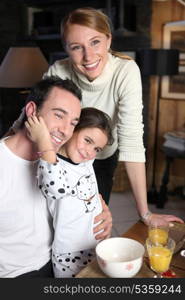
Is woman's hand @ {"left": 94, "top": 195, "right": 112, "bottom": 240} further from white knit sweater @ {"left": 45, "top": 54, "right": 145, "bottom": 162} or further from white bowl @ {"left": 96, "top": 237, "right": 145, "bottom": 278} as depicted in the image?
white knit sweater @ {"left": 45, "top": 54, "right": 145, "bottom": 162}

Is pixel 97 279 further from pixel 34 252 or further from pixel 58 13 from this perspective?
pixel 58 13

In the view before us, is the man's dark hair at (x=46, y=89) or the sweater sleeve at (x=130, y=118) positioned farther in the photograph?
the sweater sleeve at (x=130, y=118)

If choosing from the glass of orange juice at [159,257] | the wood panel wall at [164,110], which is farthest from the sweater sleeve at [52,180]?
the wood panel wall at [164,110]

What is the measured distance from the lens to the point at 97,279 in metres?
1.02

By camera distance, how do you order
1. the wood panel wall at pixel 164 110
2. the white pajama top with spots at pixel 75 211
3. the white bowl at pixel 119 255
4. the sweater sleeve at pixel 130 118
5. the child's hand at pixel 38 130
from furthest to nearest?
the wood panel wall at pixel 164 110
the sweater sleeve at pixel 130 118
the white pajama top with spots at pixel 75 211
the child's hand at pixel 38 130
the white bowl at pixel 119 255

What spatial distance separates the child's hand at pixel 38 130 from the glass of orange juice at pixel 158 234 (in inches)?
18.3

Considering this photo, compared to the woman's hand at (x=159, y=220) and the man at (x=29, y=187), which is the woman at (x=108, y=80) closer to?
the woman's hand at (x=159, y=220)

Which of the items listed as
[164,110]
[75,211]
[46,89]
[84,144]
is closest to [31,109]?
[46,89]

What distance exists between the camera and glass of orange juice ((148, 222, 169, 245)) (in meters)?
1.19

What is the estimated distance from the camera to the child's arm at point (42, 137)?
3.56 ft

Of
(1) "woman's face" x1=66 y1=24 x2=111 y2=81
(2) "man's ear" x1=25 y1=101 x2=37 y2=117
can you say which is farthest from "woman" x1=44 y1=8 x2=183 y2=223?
(2) "man's ear" x1=25 y1=101 x2=37 y2=117

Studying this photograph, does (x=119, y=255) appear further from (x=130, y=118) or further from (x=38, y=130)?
(x=130, y=118)

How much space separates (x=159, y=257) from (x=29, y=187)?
19.0 inches

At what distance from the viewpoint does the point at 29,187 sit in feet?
4.11
